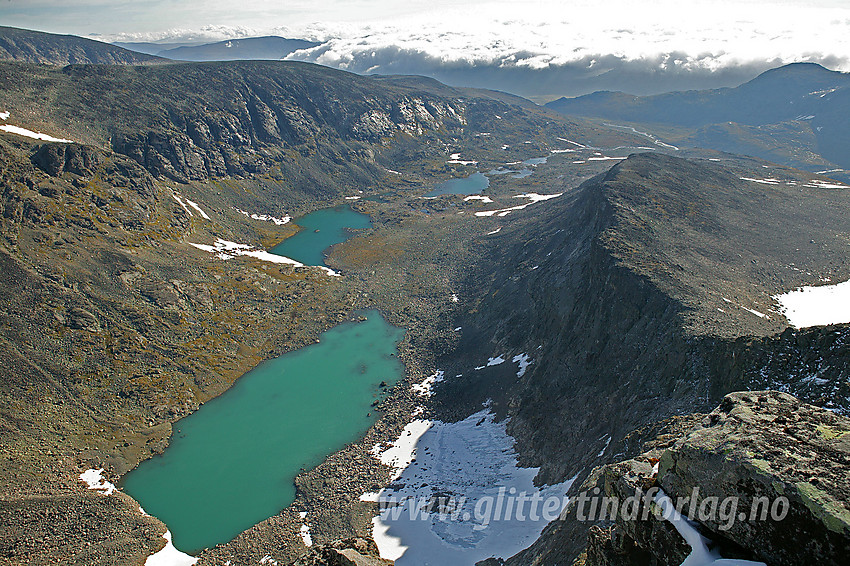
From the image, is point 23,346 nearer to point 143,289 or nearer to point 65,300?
point 65,300

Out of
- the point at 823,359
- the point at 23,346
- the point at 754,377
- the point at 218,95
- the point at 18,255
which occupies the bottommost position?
the point at 23,346

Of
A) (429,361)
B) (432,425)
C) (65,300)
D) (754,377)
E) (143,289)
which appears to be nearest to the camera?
(754,377)

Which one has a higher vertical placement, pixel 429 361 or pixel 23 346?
pixel 23 346

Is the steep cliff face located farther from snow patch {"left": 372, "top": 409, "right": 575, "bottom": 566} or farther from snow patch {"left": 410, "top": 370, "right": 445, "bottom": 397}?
snow patch {"left": 372, "top": 409, "right": 575, "bottom": 566}

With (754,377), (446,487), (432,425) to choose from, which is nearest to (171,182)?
(432,425)

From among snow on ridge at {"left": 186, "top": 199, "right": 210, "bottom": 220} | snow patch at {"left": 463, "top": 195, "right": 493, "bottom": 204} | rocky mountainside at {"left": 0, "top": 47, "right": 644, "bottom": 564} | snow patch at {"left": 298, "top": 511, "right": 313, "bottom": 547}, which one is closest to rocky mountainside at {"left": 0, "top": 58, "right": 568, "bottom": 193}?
rocky mountainside at {"left": 0, "top": 47, "right": 644, "bottom": 564}

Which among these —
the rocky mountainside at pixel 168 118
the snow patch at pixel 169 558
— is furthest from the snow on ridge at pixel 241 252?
the snow patch at pixel 169 558

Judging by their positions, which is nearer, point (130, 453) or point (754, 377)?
point (754, 377)
